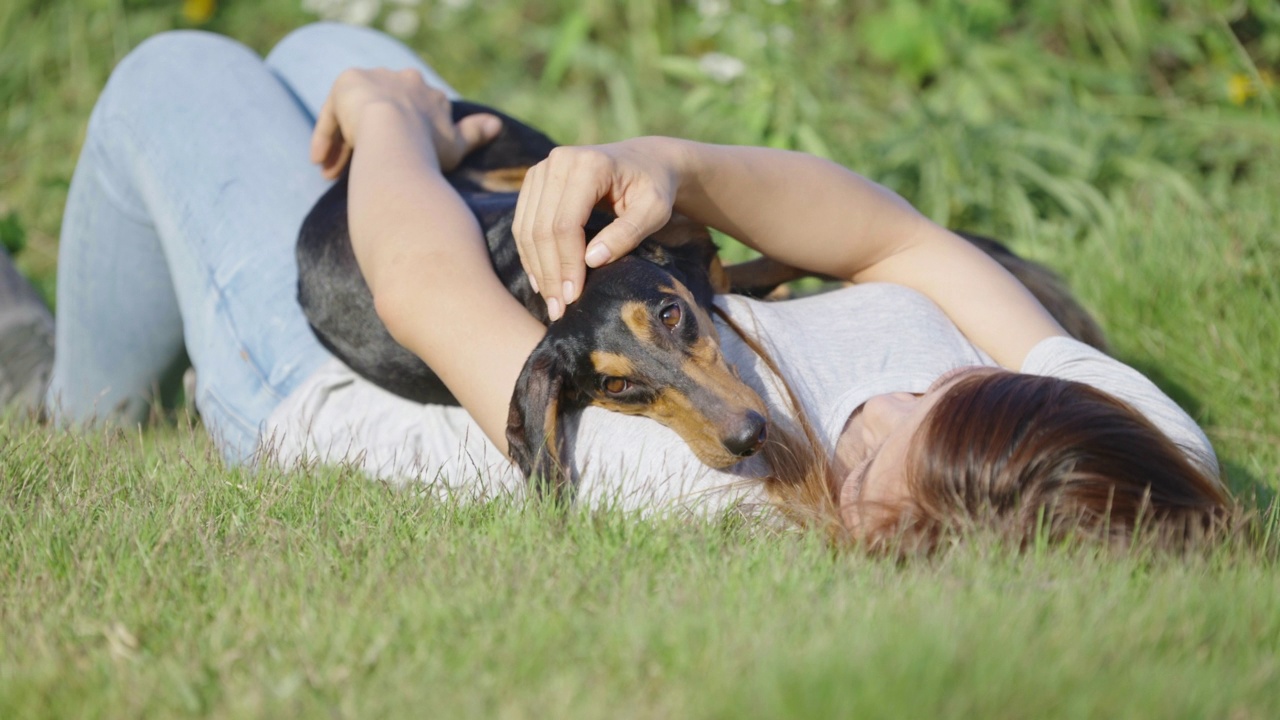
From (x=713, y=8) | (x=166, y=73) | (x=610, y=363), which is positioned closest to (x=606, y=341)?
(x=610, y=363)

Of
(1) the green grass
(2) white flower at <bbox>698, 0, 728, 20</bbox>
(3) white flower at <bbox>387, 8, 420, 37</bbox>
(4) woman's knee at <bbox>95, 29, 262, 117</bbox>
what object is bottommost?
(1) the green grass

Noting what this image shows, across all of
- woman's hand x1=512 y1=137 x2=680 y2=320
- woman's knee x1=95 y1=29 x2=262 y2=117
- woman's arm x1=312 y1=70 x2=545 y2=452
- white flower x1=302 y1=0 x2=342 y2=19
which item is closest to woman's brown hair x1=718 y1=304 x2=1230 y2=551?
woman's hand x1=512 y1=137 x2=680 y2=320

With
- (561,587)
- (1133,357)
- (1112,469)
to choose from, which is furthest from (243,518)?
(1133,357)

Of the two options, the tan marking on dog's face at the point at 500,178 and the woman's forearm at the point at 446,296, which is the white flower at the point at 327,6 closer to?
the tan marking on dog's face at the point at 500,178

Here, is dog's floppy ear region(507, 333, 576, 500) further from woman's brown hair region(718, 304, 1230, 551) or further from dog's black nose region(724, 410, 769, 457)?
woman's brown hair region(718, 304, 1230, 551)

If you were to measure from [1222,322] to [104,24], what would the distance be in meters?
5.83

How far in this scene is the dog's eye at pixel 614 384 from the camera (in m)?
2.21

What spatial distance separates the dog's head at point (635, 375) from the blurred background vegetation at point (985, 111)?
156cm

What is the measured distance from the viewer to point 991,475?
1.79 m

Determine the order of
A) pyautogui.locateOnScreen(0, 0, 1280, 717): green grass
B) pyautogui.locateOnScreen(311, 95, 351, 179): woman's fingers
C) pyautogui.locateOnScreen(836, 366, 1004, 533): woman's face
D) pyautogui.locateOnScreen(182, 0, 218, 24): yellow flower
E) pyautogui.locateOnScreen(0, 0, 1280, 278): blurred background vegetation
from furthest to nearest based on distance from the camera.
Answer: pyautogui.locateOnScreen(182, 0, 218, 24): yellow flower, pyautogui.locateOnScreen(0, 0, 1280, 278): blurred background vegetation, pyautogui.locateOnScreen(311, 95, 351, 179): woman's fingers, pyautogui.locateOnScreen(836, 366, 1004, 533): woman's face, pyautogui.locateOnScreen(0, 0, 1280, 717): green grass

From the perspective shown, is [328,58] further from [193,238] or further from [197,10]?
[197,10]

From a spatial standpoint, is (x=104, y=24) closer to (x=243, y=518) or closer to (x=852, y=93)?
(x=852, y=93)

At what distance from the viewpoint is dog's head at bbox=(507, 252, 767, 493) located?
2.06 metres

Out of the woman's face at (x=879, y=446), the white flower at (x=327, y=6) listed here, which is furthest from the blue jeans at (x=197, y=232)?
the white flower at (x=327, y=6)
